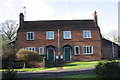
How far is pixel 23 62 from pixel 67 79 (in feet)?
41.6

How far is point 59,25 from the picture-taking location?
34.3 m

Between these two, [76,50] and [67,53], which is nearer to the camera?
[67,53]

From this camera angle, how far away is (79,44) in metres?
32.7

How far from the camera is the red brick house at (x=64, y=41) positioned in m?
32.4

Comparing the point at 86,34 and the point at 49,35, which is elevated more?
the point at 86,34

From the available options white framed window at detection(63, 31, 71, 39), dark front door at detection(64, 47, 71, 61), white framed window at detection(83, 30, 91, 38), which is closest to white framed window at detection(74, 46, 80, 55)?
dark front door at detection(64, 47, 71, 61)

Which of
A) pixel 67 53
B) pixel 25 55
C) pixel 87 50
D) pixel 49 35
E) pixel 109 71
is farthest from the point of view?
pixel 49 35

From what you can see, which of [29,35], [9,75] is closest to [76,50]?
[29,35]

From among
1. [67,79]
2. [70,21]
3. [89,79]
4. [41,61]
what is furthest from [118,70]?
[70,21]

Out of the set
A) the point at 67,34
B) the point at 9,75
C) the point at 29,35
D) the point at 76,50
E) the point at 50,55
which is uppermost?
the point at 67,34

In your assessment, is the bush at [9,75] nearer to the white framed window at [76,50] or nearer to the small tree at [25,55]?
the small tree at [25,55]

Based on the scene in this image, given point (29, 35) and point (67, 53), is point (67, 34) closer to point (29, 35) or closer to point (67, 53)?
point (67, 53)

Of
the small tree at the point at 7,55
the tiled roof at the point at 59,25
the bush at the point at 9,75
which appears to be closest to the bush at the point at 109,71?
the bush at the point at 9,75

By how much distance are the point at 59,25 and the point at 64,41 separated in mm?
3856
